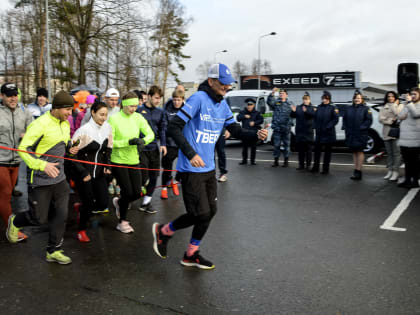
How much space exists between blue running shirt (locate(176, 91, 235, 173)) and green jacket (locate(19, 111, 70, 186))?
1.30m

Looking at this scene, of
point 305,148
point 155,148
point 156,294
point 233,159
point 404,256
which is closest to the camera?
point 156,294

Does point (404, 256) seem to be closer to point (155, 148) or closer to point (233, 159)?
point (155, 148)

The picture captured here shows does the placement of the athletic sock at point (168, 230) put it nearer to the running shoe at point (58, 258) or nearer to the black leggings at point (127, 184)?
the running shoe at point (58, 258)

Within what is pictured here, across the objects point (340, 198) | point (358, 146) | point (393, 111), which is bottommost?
point (340, 198)

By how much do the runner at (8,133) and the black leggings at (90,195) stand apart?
0.75 m

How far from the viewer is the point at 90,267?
4.13 metres

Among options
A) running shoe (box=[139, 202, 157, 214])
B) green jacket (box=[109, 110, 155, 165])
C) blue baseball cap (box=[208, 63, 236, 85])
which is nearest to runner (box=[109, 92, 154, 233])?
green jacket (box=[109, 110, 155, 165])

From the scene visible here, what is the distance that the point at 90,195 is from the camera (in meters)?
4.95

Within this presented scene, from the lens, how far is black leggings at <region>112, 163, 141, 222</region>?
5.25 meters

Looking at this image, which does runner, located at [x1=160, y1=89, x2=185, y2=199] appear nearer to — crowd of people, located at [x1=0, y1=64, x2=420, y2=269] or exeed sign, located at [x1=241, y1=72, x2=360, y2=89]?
crowd of people, located at [x1=0, y1=64, x2=420, y2=269]

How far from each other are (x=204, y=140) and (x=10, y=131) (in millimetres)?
2582

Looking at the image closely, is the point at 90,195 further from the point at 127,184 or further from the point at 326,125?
the point at 326,125

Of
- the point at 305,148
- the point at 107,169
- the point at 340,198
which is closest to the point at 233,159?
the point at 305,148

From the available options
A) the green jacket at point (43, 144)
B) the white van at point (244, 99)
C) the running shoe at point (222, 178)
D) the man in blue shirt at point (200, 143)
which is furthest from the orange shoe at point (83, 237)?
the white van at point (244, 99)
